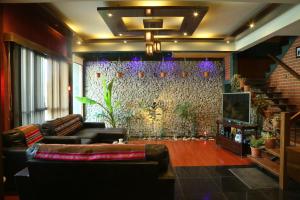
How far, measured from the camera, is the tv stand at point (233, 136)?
5.54m

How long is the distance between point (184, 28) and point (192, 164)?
114 inches

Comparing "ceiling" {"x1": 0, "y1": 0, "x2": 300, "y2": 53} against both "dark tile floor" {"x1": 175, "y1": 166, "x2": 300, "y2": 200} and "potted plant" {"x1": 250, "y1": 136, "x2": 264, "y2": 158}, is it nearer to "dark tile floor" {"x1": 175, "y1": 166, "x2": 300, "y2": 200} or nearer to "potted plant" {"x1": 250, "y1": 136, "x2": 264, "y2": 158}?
"potted plant" {"x1": 250, "y1": 136, "x2": 264, "y2": 158}

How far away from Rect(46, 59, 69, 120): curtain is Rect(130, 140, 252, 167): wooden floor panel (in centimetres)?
272

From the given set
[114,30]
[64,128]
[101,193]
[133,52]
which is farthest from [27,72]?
[133,52]

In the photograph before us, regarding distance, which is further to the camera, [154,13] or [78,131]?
[78,131]

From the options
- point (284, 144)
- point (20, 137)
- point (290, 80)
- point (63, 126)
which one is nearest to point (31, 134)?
point (20, 137)

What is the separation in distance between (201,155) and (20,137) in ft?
12.1

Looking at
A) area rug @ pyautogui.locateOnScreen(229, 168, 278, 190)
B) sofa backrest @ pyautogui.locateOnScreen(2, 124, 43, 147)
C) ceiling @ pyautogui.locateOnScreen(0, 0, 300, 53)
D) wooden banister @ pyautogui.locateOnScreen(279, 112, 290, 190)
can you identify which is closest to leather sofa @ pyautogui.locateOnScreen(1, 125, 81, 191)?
sofa backrest @ pyautogui.locateOnScreen(2, 124, 43, 147)

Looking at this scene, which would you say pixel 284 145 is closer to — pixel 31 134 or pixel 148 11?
pixel 148 11

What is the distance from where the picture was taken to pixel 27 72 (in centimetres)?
421

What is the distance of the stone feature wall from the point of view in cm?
793

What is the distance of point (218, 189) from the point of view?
143 inches

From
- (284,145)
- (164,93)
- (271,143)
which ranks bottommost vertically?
(271,143)

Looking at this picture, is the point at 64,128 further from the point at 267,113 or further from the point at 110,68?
the point at 267,113
